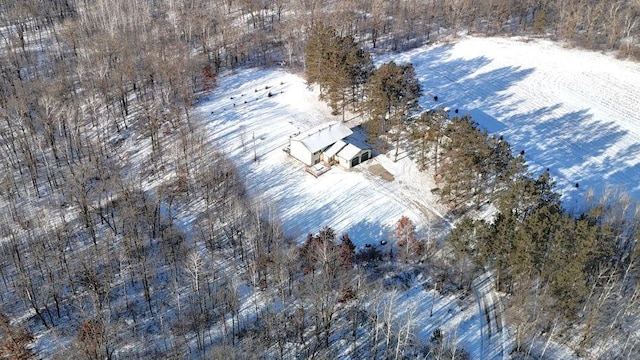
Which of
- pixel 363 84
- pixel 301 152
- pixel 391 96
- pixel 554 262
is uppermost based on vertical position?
pixel 391 96

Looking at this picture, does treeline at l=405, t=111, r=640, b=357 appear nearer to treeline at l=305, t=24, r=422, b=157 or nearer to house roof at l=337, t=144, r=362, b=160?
treeline at l=305, t=24, r=422, b=157

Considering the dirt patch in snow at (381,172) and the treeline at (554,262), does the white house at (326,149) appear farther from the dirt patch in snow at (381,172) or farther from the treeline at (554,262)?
the treeline at (554,262)

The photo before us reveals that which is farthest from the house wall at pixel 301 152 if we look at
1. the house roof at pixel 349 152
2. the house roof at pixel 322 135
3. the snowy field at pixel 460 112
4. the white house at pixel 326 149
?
the house roof at pixel 349 152

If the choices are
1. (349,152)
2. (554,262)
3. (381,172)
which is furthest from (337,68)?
(554,262)

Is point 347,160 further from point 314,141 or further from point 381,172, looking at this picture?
point 314,141

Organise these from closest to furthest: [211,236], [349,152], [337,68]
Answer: [211,236] → [349,152] → [337,68]

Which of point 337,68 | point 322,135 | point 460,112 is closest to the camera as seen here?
point 322,135

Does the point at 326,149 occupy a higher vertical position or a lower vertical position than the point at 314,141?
lower
